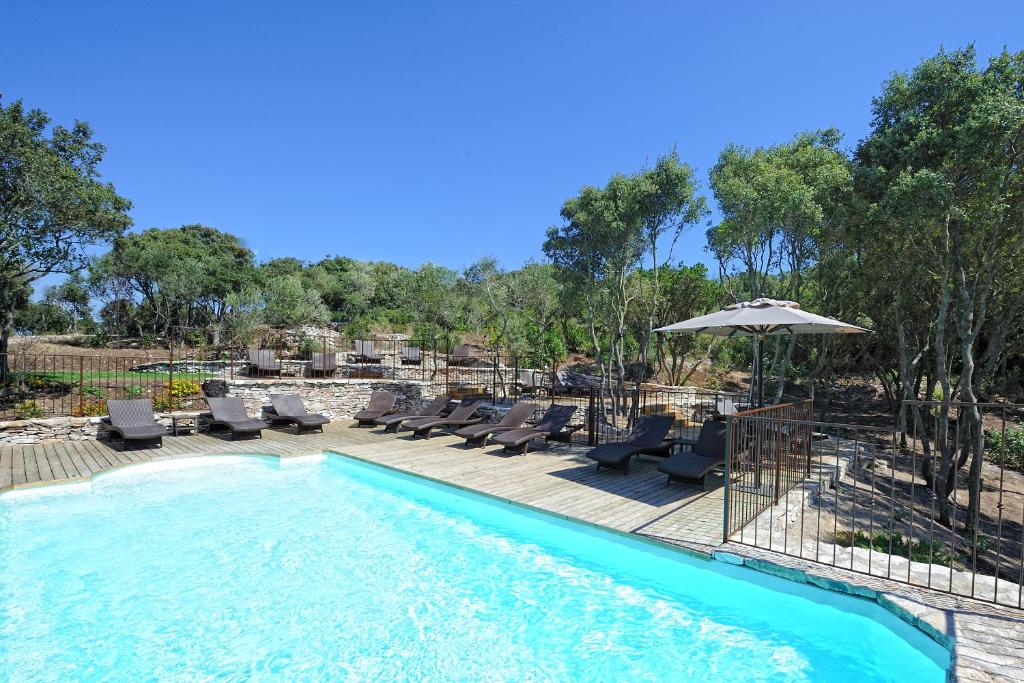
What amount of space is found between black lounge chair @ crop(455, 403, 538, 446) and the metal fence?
505 centimetres

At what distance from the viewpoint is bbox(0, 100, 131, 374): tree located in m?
11.6

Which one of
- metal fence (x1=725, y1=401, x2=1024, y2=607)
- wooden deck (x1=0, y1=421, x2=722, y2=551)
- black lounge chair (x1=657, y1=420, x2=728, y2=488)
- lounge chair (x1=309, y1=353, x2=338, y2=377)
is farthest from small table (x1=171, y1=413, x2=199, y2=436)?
metal fence (x1=725, y1=401, x2=1024, y2=607)

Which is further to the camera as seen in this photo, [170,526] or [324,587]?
[170,526]

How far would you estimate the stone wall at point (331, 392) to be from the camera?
13.7 meters

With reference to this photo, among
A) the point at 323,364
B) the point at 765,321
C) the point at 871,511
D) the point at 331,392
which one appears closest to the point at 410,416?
the point at 331,392

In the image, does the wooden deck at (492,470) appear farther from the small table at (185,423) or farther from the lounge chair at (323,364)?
the lounge chair at (323,364)

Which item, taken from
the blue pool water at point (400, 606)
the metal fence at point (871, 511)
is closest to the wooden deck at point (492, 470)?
the blue pool water at point (400, 606)

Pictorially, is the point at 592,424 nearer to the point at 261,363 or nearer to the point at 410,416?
the point at 410,416

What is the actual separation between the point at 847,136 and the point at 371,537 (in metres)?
12.6

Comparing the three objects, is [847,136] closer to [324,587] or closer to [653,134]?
[653,134]

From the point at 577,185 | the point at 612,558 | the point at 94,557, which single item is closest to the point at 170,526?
the point at 94,557

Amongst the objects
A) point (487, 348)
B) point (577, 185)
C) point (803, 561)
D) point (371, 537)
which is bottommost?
point (371, 537)

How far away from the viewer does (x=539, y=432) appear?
10008 millimetres

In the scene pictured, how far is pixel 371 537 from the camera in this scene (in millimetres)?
6320
